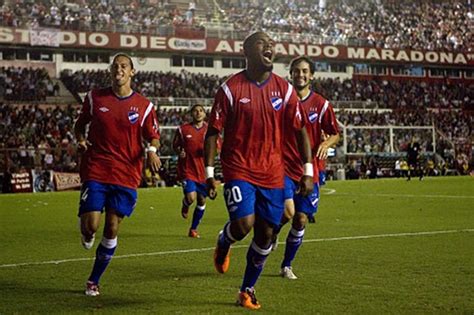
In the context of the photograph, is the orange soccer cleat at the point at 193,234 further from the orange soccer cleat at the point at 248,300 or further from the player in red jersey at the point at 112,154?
the orange soccer cleat at the point at 248,300

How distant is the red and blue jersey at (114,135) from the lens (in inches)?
332

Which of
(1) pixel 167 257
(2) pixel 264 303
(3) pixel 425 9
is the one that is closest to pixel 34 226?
(1) pixel 167 257

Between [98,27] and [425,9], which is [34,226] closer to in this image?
[98,27]

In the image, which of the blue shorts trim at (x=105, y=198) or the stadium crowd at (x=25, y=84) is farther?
the stadium crowd at (x=25, y=84)

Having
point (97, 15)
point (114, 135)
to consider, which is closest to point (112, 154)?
point (114, 135)

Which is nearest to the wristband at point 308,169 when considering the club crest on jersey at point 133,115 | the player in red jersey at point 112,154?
the player in red jersey at point 112,154

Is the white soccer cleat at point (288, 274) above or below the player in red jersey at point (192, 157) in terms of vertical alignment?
above

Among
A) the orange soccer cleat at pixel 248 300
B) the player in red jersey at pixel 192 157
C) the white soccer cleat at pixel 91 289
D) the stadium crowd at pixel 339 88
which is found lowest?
the stadium crowd at pixel 339 88

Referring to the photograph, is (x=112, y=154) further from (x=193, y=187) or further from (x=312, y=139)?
(x=193, y=187)

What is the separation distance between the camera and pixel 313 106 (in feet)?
31.5

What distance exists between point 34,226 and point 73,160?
19394 millimetres

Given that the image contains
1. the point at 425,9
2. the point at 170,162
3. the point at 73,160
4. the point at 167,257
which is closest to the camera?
the point at 167,257

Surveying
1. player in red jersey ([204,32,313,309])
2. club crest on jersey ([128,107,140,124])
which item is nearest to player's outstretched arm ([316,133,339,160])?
player in red jersey ([204,32,313,309])

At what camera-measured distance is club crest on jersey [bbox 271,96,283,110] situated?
24.3ft
